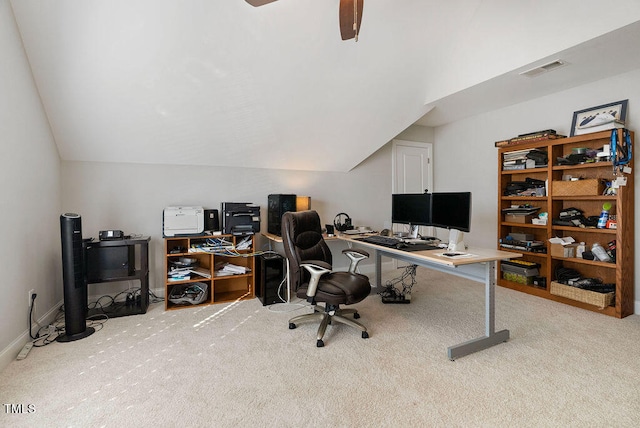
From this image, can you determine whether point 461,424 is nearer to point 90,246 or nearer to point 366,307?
point 366,307

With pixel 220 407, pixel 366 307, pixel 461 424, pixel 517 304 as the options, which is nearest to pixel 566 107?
pixel 517 304

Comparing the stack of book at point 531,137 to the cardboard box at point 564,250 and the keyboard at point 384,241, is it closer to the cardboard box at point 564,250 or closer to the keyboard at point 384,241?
the cardboard box at point 564,250

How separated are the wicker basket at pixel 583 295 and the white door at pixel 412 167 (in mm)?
1946

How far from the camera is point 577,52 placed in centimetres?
264

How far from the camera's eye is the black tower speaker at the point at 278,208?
365 cm

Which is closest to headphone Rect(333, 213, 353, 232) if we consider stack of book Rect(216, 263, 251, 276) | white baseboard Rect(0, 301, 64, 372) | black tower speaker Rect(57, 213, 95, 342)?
stack of book Rect(216, 263, 251, 276)

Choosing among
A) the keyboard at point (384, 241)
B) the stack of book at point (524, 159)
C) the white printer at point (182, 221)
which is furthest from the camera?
the stack of book at point (524, 159)

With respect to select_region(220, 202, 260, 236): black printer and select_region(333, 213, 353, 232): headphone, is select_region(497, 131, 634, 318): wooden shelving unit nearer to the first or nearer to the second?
select_region(333, 213, 353, 232): headphone

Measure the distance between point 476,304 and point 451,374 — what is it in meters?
1.56

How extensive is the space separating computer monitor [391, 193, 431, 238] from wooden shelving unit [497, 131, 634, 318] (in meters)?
1.46

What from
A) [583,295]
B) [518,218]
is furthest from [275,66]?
[583,295]

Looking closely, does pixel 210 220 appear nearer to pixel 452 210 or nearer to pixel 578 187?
pixel 452 210

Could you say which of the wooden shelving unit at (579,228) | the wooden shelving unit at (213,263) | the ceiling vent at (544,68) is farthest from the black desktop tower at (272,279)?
the ceiling vent at (544,68)

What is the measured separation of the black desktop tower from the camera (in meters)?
3.34
